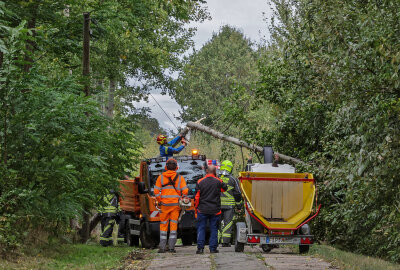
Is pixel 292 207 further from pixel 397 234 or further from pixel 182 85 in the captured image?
pixel 182 85

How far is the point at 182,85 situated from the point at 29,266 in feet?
84.3

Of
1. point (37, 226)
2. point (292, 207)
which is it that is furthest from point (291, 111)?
point (37, 226)

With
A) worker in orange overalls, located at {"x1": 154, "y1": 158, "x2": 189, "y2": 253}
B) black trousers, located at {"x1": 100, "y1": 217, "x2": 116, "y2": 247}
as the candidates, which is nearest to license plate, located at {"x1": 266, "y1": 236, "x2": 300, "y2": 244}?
worker in orange overalls, located at {"x1": 154, "y1": 158, "x2": 189, "y2": 253}

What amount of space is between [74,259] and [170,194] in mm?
2672

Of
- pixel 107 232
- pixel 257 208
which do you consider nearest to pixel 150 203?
pixel 257 208

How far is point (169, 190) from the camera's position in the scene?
539 inches

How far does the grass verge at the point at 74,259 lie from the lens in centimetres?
1033

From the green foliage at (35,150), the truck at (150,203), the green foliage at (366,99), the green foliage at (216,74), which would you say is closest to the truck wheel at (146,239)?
the truck at (150,203)

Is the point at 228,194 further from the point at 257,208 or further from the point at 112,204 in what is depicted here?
the point at 112,204

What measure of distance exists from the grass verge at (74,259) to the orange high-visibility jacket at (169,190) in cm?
127

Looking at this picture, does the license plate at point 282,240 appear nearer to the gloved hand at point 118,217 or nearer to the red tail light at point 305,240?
the red tail light at point 305,240

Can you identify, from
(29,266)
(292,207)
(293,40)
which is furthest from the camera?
(293,40)

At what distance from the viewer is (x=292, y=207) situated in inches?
590

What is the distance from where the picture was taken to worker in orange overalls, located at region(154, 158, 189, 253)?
45.0 feet
